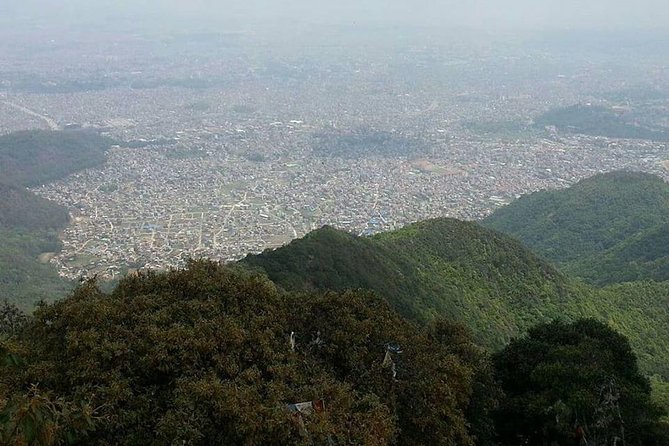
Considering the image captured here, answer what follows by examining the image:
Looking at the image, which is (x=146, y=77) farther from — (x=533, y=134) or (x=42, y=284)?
(x=42, y=284)

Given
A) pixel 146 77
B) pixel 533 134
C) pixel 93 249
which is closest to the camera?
pixel 93 249

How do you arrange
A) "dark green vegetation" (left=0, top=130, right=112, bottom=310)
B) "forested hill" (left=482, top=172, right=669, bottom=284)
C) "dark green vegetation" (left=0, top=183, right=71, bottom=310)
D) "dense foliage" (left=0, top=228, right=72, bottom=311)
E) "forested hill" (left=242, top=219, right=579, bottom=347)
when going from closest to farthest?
"forested hill" (left=242, top=219, right=579, bottom=347)
"dense foliage" (left=0, top=228, right=72, bottom=311)
"dark green vegetation" (left=0, top=183, right=71, bottom=310)
"forested hill" (left=482, top=172, right=669, bottom=284)
"dark green vegetation" (left=0, top=130, right=112, bottom=310)

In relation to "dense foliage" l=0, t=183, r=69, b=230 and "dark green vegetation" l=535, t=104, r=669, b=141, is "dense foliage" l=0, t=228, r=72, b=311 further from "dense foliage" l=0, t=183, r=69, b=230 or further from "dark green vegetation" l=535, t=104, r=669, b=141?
"dark green vegetation" l=535, t=104, r=669, b=141

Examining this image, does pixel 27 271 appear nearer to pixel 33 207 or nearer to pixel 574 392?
pixel 33 207

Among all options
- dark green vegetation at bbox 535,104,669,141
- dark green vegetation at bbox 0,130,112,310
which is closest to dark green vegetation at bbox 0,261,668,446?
dark green vegetation at bbox 0,130,112,310

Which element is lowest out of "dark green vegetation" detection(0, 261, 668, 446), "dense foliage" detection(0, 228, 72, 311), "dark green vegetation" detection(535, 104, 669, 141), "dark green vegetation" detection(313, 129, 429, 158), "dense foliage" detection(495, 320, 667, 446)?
"dark green vegetation" detection(313, 129, 429, 158)

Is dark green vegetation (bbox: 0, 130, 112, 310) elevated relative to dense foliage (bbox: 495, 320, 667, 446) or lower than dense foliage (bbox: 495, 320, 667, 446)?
lower

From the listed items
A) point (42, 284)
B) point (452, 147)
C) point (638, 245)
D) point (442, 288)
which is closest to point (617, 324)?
point (442, 288)

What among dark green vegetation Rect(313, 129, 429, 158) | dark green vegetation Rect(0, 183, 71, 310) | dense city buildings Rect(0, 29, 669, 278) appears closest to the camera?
dark green vegetation Rect(0, 183, 71, 310)
